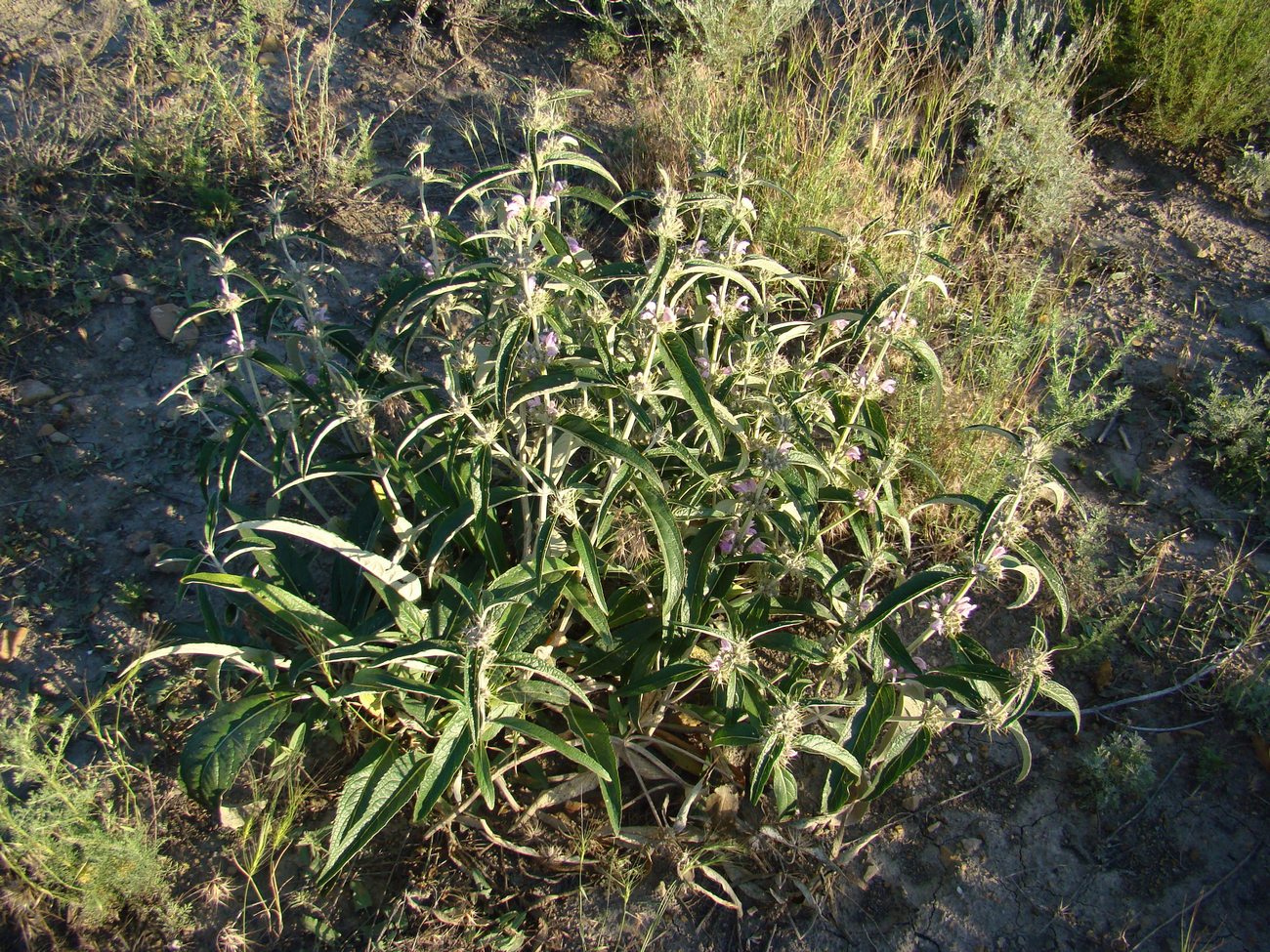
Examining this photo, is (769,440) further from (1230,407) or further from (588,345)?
(1230,407)

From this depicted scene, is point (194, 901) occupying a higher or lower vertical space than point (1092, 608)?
lower

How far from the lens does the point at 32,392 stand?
354cm

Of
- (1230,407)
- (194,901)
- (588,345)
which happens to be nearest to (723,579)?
(588,345)

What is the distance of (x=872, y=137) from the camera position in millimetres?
4129

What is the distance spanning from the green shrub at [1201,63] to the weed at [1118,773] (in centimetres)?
349

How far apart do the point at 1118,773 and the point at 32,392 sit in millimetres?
4318

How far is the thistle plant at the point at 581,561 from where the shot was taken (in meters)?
2.17

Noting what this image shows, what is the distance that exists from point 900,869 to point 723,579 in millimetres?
1018

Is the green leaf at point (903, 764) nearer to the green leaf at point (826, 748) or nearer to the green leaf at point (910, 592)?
the green leaf at point (826, 748)

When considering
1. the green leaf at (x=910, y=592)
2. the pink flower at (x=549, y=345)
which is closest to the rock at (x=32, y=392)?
the pink flower at (x=549, y=345)

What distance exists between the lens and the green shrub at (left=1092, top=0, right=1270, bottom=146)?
4301mm

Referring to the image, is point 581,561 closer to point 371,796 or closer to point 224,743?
point 371,796

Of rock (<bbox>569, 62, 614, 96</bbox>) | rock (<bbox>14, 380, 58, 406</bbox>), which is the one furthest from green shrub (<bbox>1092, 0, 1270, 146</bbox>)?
rock (<bbox>14, 380, 58, 406</bbox>)

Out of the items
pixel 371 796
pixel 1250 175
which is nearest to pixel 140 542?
pixel 371 796
